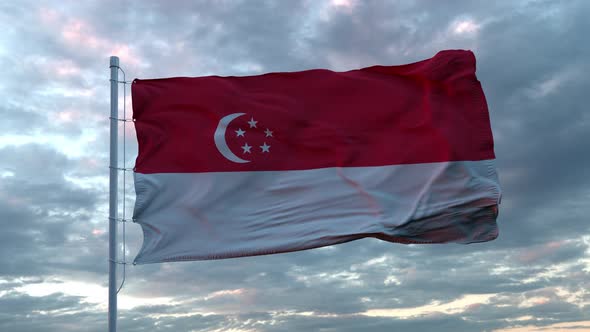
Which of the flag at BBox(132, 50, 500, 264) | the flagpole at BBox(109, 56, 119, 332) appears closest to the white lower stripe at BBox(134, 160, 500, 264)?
the flag at BBox(132, 50, 500, 264)

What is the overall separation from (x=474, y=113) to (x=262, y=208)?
4859mm

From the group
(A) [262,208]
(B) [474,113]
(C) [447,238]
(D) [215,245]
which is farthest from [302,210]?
(B) [474,113]

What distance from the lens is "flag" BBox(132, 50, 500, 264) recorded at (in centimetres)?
1445

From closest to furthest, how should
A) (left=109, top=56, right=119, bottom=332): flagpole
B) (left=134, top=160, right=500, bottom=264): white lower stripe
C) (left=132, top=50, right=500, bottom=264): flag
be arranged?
(left=109, top=56, right=119, bottom=332): flagpole
(left=134, top=160, right=500, bottom=264): white lower stripe
(left=132, top=50, right=500, bottom=264): flag

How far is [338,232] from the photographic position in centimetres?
1456

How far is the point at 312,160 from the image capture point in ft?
50.2

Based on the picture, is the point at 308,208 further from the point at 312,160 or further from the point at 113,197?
the point at 113,197

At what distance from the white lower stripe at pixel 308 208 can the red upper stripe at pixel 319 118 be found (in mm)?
249

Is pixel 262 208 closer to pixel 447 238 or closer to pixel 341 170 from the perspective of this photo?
pixel 341 170

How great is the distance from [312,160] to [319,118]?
38.1 inches

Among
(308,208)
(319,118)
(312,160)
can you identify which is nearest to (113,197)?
(308,208)

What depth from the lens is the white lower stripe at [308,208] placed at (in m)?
14.3

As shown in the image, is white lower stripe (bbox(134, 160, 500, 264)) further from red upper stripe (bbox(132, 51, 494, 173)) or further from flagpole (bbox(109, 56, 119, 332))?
flagpole (bbox(109, 56, 119, 332))

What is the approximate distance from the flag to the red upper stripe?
22 millimetres
